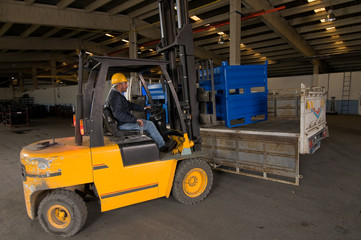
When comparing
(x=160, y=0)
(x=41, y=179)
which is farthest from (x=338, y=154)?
(x=41, y=179)

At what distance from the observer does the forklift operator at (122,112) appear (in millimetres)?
3295

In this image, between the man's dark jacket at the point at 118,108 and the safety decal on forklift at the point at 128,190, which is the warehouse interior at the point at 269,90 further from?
the man's dark jacket at the point at 118,108

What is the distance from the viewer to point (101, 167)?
2932 mm

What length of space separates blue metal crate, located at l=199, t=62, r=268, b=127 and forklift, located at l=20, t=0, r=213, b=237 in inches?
54.6

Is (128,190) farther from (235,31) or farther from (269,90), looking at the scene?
(269,90)

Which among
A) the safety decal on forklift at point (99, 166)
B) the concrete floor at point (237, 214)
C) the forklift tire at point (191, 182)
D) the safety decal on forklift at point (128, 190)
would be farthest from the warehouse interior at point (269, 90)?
the safety decal on forklift at point (99, 166)

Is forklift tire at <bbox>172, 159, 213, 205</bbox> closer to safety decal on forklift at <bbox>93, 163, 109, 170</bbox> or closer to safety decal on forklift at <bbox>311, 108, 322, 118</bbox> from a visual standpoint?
safety decal on forklift at <bbox>93, 163, 109, 170</bbox>

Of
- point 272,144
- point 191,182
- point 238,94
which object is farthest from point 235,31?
point 191,182

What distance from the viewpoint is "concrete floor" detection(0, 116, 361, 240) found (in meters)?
2.91

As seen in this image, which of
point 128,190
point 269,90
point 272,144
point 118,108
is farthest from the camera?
point 269,90

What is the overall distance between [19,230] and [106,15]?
13.0 m

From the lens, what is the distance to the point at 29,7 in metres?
11.3

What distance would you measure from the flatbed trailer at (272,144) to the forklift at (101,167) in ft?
3.71

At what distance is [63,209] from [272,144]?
3.44 meters
